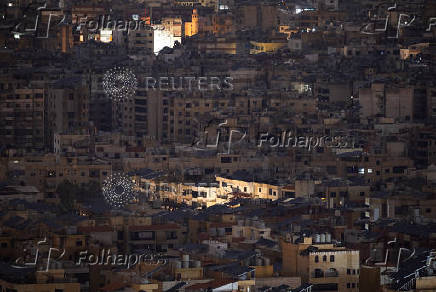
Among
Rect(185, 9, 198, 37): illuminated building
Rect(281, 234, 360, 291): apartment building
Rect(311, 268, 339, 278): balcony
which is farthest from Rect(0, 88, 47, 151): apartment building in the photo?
Rect(311, 268, 339, 278): balcony

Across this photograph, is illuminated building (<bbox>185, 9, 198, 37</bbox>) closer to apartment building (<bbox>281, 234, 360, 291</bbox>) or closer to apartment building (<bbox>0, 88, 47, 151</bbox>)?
apartment building (<bbox>0, 88, 47, 151</bbox>)

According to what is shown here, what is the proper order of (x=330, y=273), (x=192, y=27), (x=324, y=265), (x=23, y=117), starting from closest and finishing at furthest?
1. (x=330, y=273)
2. (x=324, y=265)
3. (x=23, y=117)
4. (x=192, y=27)

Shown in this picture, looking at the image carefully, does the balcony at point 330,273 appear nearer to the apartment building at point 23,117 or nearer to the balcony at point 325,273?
the balcony at point 325,273

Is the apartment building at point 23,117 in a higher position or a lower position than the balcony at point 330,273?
higher

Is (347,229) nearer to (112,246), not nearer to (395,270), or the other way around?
(112,246)

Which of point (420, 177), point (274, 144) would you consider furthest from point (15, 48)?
point (420, 177)

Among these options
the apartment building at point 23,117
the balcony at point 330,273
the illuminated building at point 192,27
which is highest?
the illuminated building at point 192,27

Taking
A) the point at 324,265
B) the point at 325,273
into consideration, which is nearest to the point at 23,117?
the point at 324,265

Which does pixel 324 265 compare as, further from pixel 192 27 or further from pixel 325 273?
pixel 192 27

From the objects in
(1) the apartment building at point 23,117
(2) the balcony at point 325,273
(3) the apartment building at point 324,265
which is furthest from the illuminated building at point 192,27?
(2) the balcony at point 325,273

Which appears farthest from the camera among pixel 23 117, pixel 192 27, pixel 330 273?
pixel 192 27

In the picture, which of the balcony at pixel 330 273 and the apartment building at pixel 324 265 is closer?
the apartment building at pixel 324 265
